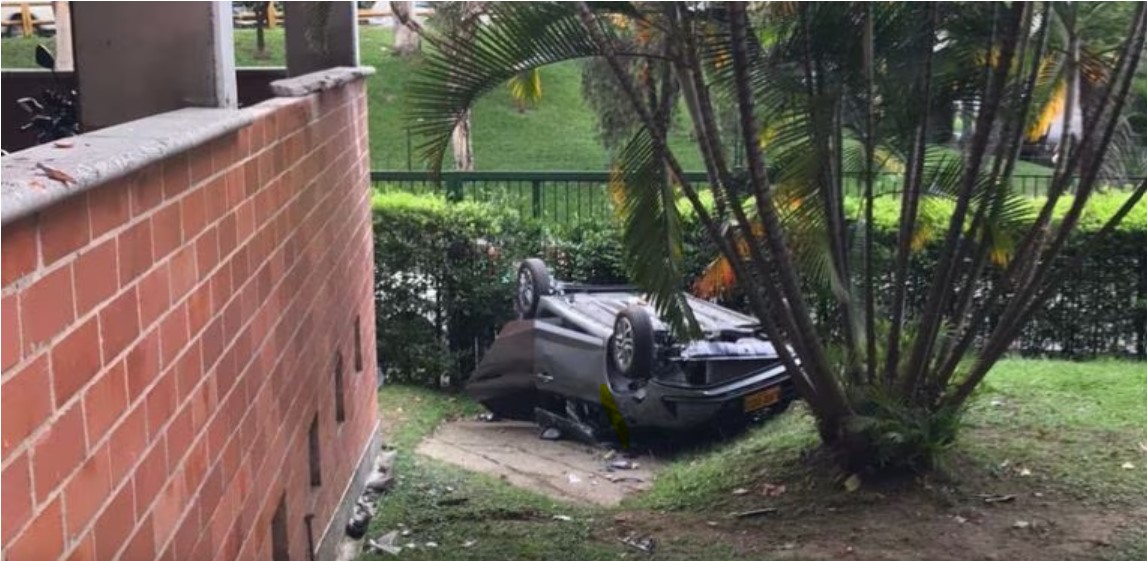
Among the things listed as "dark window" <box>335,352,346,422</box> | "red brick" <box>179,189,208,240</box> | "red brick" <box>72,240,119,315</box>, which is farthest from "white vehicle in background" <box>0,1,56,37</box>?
"red brick" <box>72,240,119,315</box>

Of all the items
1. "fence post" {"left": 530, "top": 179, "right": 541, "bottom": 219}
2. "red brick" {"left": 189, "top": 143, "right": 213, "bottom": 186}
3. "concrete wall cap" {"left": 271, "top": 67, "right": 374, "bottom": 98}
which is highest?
"concrete wall cap" {"left": 271, "top": 67, "right": 374, "bottom": 98}

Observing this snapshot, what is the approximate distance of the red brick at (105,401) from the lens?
2.59 metres

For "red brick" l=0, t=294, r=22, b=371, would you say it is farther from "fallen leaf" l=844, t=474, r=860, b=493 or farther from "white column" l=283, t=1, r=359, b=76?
"fallen leaf" l=844, t=474, r=860, b=493

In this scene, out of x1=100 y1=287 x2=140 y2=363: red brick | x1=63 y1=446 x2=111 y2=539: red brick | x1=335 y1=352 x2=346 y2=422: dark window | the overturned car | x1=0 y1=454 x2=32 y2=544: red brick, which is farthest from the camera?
the overturned car

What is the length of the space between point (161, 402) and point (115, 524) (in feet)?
1.53

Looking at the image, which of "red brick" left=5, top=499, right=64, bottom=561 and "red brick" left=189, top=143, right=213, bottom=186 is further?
"red brick" left=189, top=143, right=213, bottom=186

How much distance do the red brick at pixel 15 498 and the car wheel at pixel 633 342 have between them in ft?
23.0

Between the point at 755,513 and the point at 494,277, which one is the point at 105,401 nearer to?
the point at 755,513

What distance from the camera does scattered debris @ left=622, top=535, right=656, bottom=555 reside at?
6.74 metres

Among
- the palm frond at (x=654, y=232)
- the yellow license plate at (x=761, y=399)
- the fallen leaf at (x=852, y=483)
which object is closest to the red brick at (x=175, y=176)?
the palm frond at (x=654, y=232)

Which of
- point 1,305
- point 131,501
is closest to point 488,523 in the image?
point 131,501

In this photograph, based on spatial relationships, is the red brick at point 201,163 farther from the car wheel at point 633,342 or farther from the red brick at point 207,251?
the car wheel at point 633,342

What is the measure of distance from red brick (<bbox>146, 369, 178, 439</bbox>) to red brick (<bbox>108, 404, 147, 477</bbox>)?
2.2 inches

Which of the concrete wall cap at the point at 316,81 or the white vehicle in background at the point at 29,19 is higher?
the white vehicle in background at the point at 29,19
